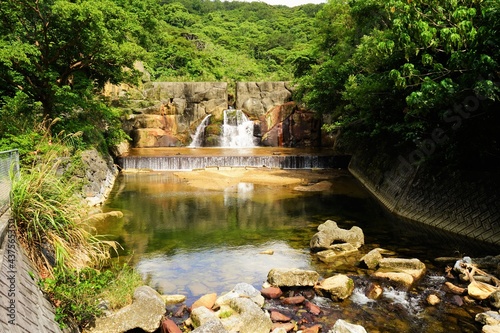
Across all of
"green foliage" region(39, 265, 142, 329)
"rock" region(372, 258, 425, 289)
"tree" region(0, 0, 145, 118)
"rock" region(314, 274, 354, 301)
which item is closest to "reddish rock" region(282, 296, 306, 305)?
"rock" region(314, 274, 354, 301)

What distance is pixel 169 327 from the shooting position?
22.0 ft

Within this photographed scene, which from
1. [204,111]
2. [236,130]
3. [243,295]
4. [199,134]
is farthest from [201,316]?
[204,111]

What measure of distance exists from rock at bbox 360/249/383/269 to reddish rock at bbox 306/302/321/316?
250cm

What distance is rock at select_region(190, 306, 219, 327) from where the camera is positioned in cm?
679

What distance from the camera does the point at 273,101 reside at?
34344 millimetres

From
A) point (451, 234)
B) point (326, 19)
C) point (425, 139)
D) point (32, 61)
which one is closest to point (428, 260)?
point (451, 234)

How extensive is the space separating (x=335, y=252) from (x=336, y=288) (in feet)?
8.95

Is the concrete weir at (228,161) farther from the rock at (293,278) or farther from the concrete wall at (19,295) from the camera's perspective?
the concrete wall at (19,295)

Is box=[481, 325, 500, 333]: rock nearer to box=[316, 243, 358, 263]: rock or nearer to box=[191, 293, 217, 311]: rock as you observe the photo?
box=[316, 243, 358, 263]: rock

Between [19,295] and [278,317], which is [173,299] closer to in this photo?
[278,317]

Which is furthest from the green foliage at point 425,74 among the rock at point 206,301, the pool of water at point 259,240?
the rock at point 206,301

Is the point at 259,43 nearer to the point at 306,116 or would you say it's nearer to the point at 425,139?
the point at 306,116

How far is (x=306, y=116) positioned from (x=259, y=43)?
29458mm

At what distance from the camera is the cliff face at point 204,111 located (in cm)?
3117
